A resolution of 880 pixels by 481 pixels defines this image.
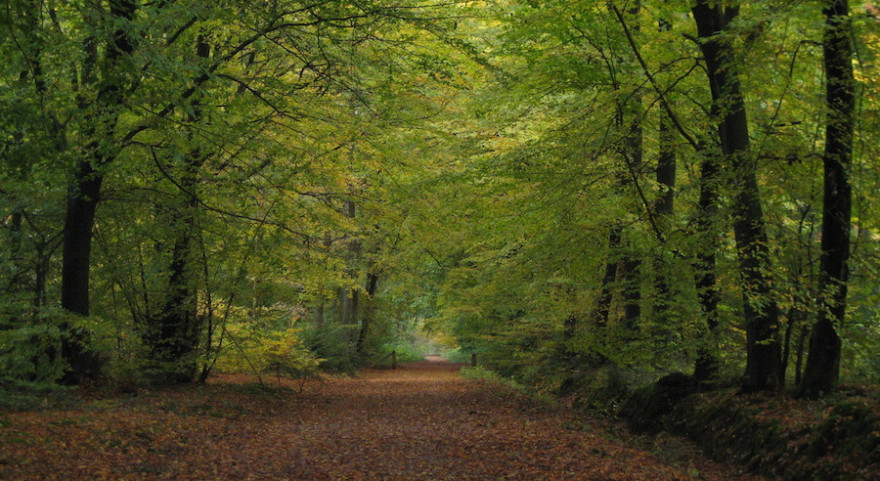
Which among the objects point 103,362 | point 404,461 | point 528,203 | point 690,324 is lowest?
point 404,461

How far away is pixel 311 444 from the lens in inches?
346

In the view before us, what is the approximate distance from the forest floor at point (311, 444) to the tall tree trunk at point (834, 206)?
5.44ft

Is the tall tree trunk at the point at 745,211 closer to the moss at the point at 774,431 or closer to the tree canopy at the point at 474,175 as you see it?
the tree canopy at the point at 474,175

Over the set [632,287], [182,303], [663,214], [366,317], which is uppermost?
[663,214]

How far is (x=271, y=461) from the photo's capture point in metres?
7.59

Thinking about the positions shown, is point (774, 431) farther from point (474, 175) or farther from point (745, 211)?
point (474, 175)

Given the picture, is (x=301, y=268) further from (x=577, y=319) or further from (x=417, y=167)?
(x=577, y=319)

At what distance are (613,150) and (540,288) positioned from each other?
5.38 meters

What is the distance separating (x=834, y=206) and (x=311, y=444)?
7.26 m

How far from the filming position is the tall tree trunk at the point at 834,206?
6.39m

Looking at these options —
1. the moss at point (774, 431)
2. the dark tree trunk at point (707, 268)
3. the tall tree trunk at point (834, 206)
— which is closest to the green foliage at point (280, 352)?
the moss at point (774, 431)

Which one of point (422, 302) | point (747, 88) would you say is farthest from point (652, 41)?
point (422, 302)

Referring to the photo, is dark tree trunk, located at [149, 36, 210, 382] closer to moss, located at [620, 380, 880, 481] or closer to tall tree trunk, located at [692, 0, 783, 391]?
tall tree trunk, located at [692, 0, 783, 391]

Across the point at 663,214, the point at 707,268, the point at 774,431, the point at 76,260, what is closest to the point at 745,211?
the point at 707,268
